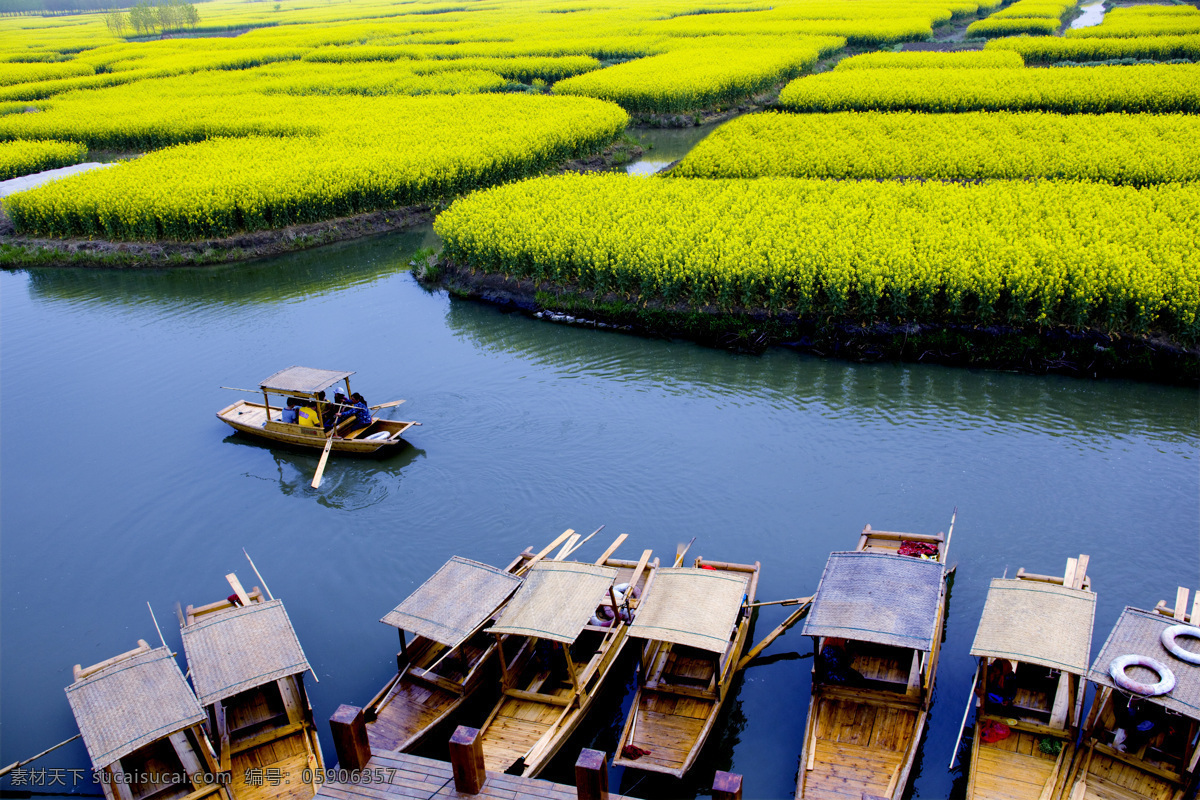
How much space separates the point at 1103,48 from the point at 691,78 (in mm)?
35671

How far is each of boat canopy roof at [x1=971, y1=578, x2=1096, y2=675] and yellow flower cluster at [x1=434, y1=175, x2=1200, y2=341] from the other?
43.6 feet

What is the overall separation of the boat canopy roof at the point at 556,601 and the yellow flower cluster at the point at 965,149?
89.4 ft

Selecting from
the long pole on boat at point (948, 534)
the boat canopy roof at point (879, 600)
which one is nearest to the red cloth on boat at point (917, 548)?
the long pole on boat at point (948, 534)

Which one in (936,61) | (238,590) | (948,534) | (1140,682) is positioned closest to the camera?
(1140,682)

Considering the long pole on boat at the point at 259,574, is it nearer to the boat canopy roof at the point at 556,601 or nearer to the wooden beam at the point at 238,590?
the wooden beam at the point at 238,590

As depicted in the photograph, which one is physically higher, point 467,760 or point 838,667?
point 467,760

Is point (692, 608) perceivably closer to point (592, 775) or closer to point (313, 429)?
point (592, 775)

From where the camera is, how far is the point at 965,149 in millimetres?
37438

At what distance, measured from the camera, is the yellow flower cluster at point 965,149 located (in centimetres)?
3438

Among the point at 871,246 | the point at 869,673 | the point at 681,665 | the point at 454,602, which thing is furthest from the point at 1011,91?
the point at 454,602

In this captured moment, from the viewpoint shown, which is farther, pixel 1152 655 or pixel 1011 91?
pixel 1011 91

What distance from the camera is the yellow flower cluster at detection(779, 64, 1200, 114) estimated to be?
4728 centimetres

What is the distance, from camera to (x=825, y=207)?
99.8 feet

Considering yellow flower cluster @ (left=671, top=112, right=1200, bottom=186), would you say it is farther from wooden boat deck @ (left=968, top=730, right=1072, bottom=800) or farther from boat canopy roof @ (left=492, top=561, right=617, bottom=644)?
wooden boat deck @ (left=968, top=730, right=1072, bottom=800)
